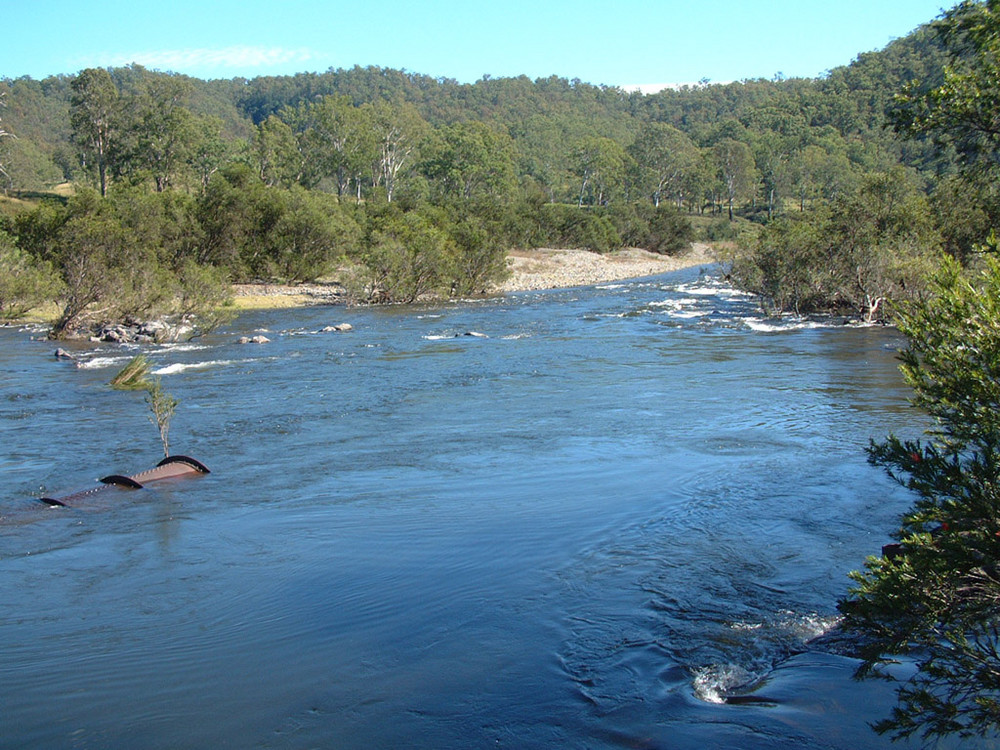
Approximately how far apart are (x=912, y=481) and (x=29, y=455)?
12.6m

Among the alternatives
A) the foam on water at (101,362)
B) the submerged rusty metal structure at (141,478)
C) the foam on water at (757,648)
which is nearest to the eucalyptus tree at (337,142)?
the foam on water at (101,362)

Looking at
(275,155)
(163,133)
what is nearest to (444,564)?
(163,133)

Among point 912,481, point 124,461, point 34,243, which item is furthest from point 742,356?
point 34,243

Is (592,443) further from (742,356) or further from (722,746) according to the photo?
(742,356)

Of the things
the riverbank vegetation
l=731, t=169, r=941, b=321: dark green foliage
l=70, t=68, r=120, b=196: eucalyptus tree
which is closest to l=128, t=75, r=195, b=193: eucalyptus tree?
l=70, t=68, r=120, b=196: eucalyptus tree

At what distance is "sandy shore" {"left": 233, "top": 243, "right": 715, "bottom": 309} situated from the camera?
4149 cm

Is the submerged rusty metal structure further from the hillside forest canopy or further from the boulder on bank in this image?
the boulder on bank

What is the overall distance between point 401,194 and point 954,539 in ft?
207

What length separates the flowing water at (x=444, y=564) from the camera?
589cm

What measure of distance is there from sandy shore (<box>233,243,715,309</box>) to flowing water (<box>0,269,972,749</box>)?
70.8 feet

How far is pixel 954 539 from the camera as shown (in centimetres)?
484

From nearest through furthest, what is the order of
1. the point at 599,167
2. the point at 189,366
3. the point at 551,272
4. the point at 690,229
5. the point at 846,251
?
the point at 189,366 → the point at 846,251 → the point at 551,272 → the point at 690,229 → the point at 599,167

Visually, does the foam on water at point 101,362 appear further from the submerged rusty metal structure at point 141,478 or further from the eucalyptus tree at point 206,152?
the eucalyptus tree at point 206,152

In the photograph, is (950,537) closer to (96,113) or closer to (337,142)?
(96,113)
